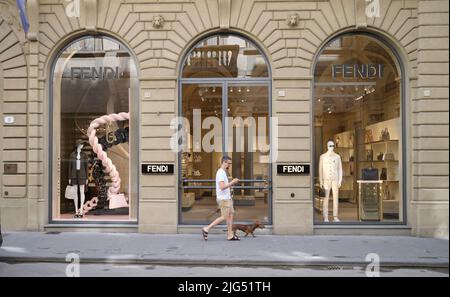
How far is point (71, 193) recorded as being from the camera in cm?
1441

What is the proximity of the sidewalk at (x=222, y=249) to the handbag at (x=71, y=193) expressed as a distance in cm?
125

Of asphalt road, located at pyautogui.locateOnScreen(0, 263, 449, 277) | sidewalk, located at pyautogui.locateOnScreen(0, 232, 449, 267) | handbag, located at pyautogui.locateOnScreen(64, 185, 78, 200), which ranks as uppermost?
handbag, located at pyautogui.locateOnScreen(64, 185, 78, 200)

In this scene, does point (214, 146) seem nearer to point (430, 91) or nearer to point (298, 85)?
point (298, 85)

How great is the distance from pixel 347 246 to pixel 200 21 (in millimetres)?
7041

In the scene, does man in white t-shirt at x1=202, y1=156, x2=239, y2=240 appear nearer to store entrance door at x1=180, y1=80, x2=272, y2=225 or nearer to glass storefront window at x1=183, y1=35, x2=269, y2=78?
store entrance door at x1=180, y1=80, x2=272, y2=225

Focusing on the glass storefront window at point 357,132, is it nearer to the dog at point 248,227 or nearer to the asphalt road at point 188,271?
the dog at point 248,227

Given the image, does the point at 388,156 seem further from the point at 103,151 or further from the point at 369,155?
the point at 103,151

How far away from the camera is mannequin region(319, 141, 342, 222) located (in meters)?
13.9

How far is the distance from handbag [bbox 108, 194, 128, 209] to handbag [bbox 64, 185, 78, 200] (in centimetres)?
102

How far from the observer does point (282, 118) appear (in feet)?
44.5

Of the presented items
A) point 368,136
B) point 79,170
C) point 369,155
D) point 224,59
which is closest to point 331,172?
point 369,155

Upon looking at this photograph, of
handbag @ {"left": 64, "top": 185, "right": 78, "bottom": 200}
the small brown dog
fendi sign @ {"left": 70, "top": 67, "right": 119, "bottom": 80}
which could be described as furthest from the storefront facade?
the small brown dog

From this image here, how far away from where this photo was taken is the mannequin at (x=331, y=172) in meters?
13.9

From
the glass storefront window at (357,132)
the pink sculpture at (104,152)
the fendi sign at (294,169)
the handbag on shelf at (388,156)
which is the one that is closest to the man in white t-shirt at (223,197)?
the fendi sign at (294,169)
